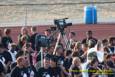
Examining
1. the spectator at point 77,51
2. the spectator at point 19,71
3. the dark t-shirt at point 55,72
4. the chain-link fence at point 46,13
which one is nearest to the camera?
the spectator at point 19,71

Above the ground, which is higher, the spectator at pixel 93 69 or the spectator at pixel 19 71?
the spectator at pixel 19 71

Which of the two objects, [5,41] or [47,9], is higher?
[5,41]

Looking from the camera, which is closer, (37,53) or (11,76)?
(11,76)

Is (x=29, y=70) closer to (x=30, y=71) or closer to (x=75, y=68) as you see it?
(x=30, y=71)

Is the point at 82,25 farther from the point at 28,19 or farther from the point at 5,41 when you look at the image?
the point at 5,41

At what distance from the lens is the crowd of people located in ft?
49.8

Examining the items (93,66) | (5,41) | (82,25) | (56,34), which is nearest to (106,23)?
(82,25)

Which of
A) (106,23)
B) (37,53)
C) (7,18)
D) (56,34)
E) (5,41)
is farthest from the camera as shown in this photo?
(7,18)

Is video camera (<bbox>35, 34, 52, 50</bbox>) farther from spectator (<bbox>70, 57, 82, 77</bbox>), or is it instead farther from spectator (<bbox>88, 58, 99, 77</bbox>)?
spectator (<bbox>88, 58, 99, 77</bbox>)

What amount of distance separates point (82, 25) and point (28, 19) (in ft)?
13.0

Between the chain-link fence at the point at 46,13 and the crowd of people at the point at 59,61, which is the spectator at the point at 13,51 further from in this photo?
the chain-link fence at the point at 46,13

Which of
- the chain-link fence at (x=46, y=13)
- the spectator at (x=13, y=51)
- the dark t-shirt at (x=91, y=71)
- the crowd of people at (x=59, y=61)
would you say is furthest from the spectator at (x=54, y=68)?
the chain-link fence at (x=46, y=13)

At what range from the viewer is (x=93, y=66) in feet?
51.6

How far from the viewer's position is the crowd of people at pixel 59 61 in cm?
1518
